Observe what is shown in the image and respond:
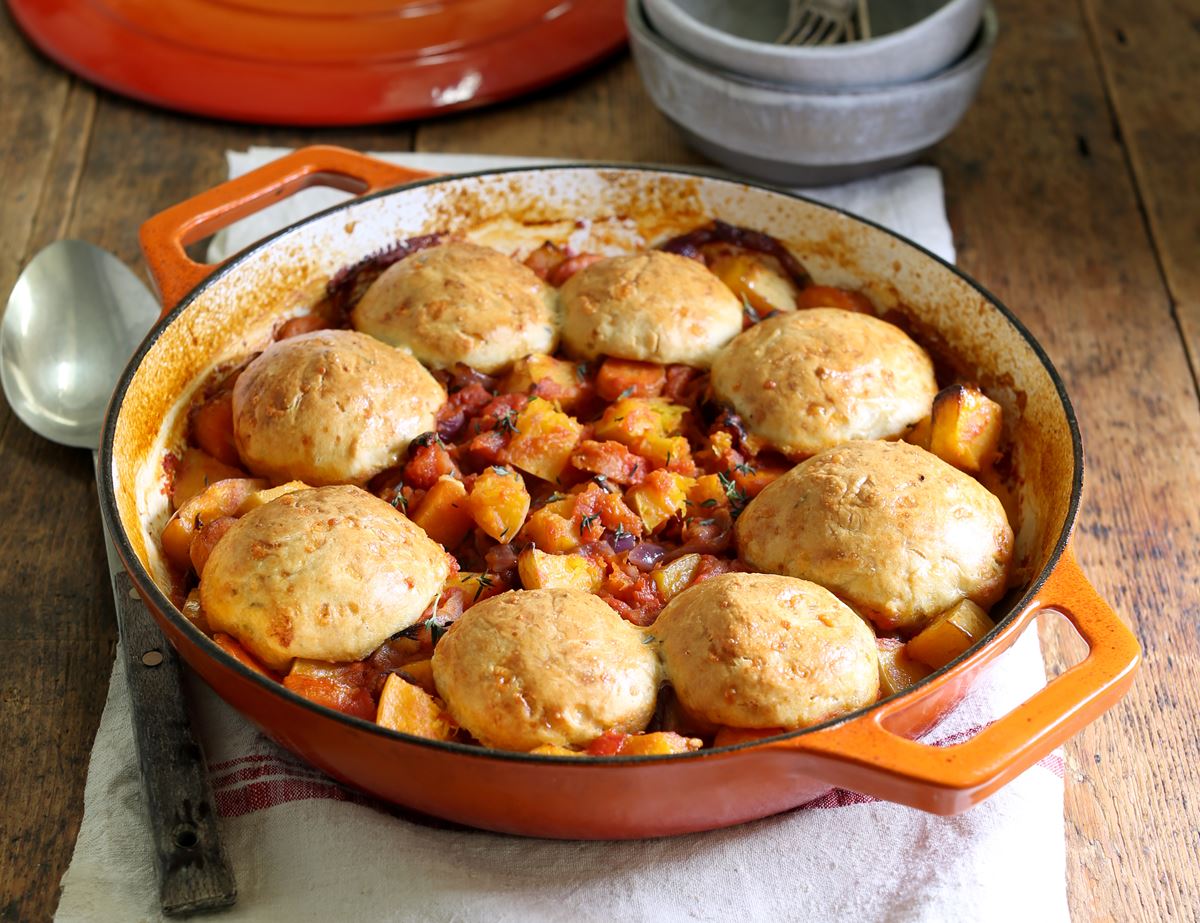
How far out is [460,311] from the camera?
10.3 feet

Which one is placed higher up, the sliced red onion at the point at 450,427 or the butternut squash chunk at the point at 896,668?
the sliced red onion at the point at 450,427

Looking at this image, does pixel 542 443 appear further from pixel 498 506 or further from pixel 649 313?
pixel 649 313

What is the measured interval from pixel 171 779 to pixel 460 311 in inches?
49.4

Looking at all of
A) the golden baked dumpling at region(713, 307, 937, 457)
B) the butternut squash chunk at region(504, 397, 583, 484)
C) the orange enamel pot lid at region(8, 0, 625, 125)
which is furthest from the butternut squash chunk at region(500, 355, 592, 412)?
the orange enamel pot lid at region(8, 0, 625, 125)

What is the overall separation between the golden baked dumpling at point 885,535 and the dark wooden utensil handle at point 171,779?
1146 millimetres

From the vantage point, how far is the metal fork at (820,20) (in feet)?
14.3

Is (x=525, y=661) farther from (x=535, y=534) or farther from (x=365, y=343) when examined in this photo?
(x=365, y=343)

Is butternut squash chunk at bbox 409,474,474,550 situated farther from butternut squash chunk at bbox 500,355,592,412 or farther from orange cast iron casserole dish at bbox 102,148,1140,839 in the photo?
orange cast iron casserole dish at bbox 102,148,1140,839

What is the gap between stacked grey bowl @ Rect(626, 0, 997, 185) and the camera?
12.9 ft

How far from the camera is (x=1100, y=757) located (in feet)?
9.25

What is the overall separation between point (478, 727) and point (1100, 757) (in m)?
1.39

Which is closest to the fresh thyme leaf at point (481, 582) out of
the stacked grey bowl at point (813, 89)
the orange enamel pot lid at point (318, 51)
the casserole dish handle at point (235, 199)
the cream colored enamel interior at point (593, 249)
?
the cream colored enamel interior at point (593, 249)

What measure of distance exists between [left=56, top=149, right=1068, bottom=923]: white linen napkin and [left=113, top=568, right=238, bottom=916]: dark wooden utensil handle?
0.09 metres

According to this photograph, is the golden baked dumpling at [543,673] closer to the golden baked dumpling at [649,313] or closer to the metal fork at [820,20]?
the golden baked dumpling at [649,313]
